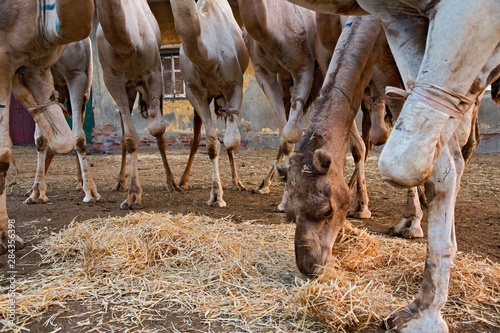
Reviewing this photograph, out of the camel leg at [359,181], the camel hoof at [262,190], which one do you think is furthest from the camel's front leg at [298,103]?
the camel hoof at [262,190]

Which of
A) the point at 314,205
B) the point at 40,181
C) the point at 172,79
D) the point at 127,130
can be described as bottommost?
the point at 40,181

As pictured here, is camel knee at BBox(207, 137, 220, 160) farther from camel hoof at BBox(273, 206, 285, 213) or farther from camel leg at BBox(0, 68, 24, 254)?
camel leg at BBox(0, 68, 24, 254)

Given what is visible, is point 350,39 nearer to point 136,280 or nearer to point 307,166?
point 307,166

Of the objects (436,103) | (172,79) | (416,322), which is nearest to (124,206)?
(416,322)

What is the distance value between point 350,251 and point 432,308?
0.92m

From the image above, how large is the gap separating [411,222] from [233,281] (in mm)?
1895

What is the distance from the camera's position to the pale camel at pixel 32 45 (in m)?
3.00

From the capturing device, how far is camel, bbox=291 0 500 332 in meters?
1.53

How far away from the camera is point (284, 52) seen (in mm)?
4551

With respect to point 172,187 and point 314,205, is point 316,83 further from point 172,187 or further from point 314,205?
point 314,205

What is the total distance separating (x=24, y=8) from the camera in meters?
3.10

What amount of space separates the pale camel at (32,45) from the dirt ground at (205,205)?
725 mm

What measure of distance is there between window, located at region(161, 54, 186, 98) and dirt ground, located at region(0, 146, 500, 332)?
5510mm

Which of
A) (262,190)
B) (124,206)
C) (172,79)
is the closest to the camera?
(124,206)
